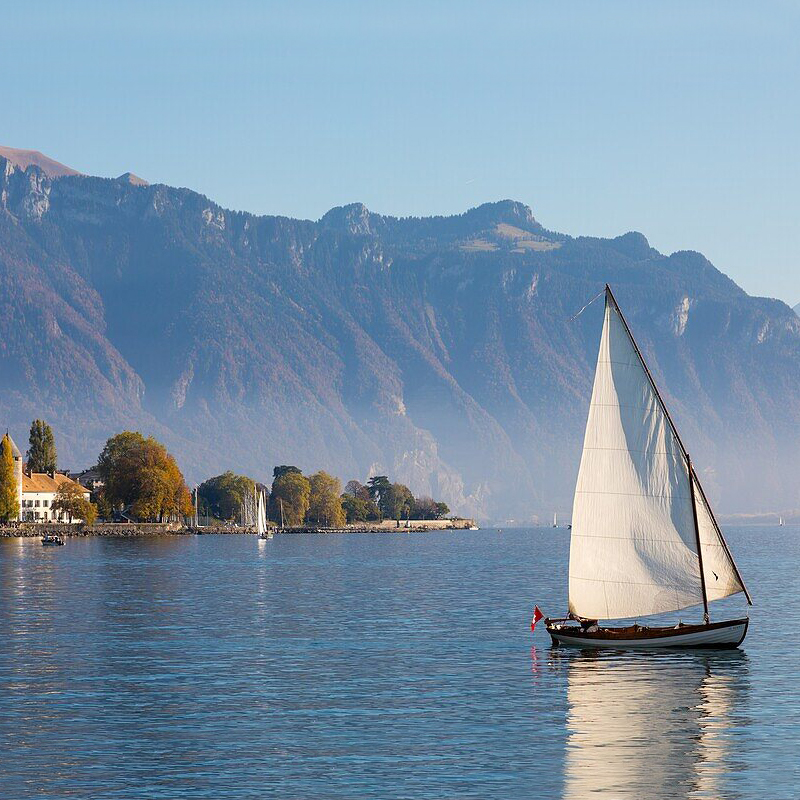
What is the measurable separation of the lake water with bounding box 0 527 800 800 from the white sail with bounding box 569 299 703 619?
405cm

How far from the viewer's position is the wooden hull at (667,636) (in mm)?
76812

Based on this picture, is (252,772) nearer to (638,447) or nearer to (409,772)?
(409,772)

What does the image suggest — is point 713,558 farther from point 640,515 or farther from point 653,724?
point 653,724

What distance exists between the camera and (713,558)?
243 ft

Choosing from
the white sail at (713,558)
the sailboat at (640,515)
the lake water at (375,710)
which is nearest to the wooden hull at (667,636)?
the lake water at (375,710)

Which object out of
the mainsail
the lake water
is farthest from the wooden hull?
the mainsail

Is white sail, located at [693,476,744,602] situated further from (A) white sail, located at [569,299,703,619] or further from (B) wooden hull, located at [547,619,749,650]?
(B) wooden hull, located at [547,619,749,650]

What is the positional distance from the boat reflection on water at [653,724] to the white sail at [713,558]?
393 centimetres

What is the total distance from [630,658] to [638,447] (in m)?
11.3

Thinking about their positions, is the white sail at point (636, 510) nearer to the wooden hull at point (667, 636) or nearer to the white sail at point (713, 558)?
the white sail at point (713, 558)

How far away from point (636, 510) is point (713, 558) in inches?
179

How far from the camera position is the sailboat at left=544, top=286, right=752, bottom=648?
73.1 meters

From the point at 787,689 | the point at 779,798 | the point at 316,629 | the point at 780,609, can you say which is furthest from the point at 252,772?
the point at 780,609

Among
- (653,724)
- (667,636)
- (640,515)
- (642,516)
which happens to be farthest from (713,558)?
(653,724)
